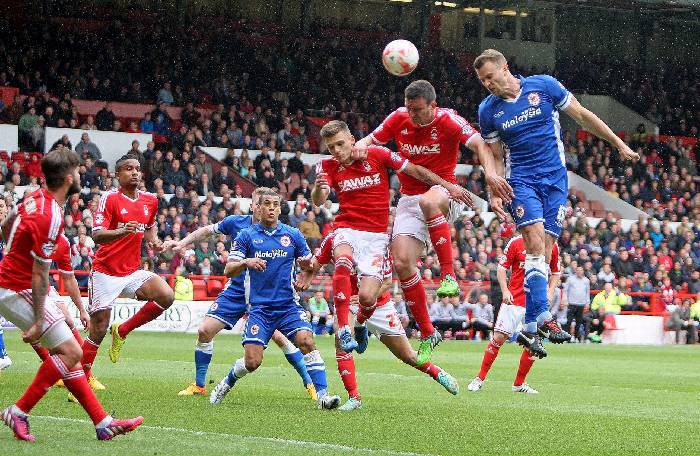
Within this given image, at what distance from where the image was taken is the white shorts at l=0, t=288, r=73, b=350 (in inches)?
338

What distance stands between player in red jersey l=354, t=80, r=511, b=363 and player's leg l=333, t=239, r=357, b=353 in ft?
1.67

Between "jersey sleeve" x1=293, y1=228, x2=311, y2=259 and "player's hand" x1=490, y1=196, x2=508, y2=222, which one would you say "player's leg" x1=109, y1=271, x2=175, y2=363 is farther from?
"player's hand" x1=490, y1=196, x2=508, y2=222

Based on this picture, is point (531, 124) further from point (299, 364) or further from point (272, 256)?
point (299, 364)

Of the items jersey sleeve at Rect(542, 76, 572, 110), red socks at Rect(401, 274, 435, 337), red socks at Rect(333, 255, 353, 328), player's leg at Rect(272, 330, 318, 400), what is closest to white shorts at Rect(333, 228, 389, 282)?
red socks at Rect(333, 255, 353, 328)

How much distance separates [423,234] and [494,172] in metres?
Answer: 1.45

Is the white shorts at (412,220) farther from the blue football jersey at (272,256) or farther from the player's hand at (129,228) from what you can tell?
the player's hand at (129,228)

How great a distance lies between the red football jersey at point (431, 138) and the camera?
11609mm

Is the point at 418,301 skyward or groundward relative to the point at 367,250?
groundward

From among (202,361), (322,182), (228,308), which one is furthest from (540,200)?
(202,361)

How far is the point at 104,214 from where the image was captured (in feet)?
41.3

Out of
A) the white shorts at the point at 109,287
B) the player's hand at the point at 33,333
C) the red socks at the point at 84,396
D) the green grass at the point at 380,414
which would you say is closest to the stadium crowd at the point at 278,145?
the green grass at the point at 380,414

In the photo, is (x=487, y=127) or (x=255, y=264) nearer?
(x=487, y=127)

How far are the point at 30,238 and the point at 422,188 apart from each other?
14.8 ft

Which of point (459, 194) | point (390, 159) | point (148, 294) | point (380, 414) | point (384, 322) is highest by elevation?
point (390, 159)
